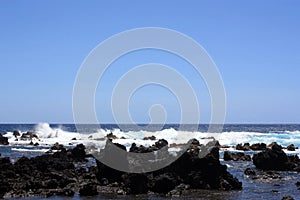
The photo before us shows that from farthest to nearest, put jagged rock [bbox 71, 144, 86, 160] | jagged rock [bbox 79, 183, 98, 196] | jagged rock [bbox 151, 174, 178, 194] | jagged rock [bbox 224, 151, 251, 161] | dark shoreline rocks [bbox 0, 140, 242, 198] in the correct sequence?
1. jagged rock [bbox 224, 151, 251, 161]
2. jagged rock [bbox 71, 144, 86, 160]
3. jagged rock [bbox 151, 174, 178, 194]
4. dark shoreline rocks [bbox 0, 140, 242, 198]
5. jagged rock [bbox 79, 183, 98, 196]

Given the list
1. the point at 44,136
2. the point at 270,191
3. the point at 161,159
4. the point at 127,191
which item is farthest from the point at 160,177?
the point at 44,136

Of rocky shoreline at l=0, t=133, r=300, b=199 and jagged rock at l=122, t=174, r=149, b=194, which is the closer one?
rocky shoreline at l=0, t=133, r=300, b=199

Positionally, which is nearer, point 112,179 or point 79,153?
point 112,179

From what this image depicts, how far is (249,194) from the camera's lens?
27.7 m

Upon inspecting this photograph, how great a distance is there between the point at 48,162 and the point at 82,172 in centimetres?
285

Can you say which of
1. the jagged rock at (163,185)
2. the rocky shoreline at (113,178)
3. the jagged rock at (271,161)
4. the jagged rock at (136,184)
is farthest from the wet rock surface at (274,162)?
the jagged rock at (136,184)

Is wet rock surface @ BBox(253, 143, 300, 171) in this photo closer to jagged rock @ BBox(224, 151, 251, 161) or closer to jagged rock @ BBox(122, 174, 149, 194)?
jagged rock @ BBox(224, 151, 251, 161)

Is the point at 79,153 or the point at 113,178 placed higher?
the point at 79,153

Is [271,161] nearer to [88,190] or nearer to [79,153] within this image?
[79,153]

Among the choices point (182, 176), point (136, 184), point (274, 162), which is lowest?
point (136, 184)

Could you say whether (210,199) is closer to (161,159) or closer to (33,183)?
(161,159)

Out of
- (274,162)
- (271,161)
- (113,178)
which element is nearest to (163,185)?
(113,178)

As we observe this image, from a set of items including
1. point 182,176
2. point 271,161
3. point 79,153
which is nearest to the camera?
point 182,176

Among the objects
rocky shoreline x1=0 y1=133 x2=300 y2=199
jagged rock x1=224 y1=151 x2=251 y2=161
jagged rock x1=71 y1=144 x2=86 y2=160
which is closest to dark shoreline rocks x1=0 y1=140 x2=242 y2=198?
rocky shoreline x1=0 y1=133 x2=300 y2=199
